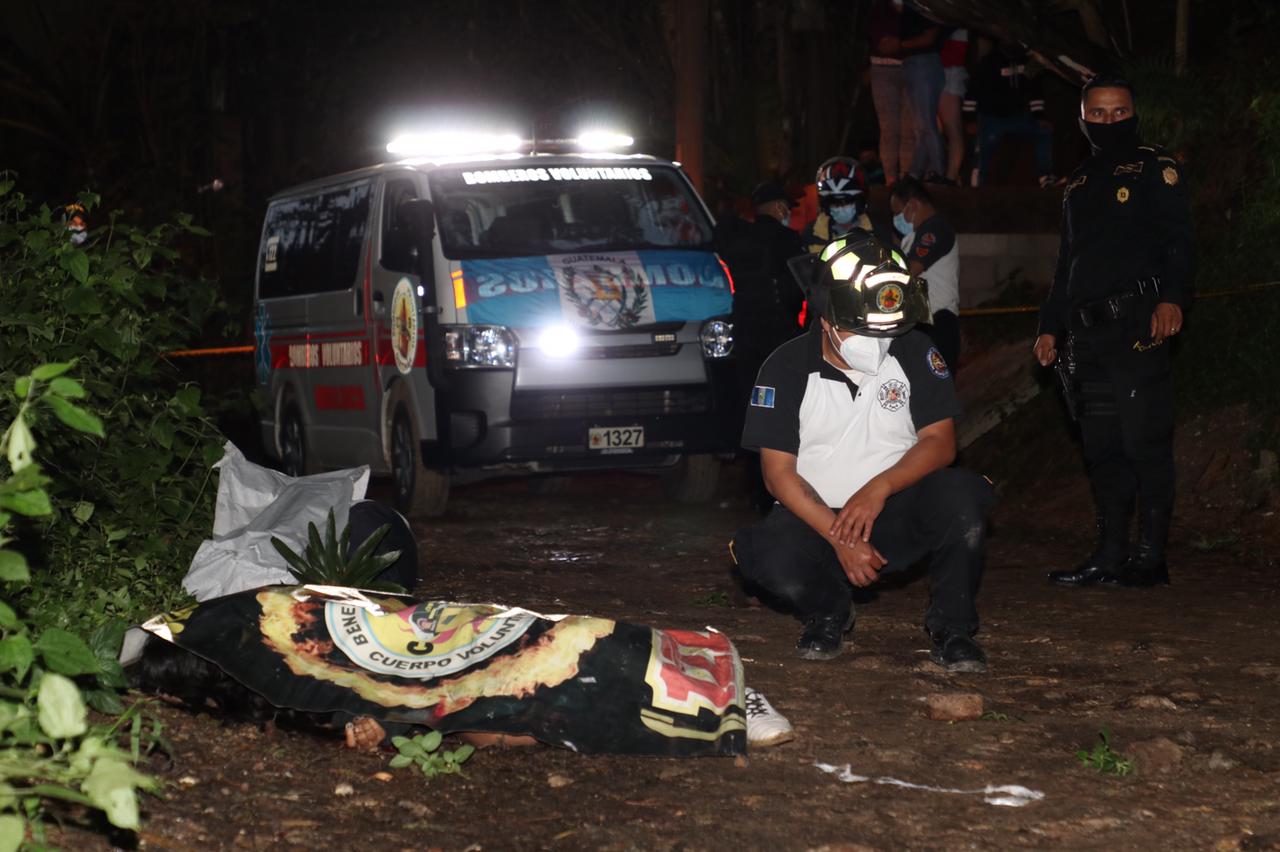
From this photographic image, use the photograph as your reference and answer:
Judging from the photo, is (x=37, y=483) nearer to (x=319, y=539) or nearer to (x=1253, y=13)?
(x=319, y=539)

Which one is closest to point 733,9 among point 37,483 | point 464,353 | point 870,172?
point 870,172

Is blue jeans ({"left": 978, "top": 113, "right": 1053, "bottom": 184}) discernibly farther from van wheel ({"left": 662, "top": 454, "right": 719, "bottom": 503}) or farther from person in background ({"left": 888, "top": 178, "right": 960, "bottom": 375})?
person in background ({"left": 888, "top": 178, "right": 960, "bottom": 375})

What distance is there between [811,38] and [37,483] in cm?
1578

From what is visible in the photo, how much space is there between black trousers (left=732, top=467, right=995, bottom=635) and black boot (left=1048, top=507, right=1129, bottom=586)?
1903 millimetres

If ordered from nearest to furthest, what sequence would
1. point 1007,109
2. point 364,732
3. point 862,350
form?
1. point 364,732
2. point 862,350
3. point 1007,109

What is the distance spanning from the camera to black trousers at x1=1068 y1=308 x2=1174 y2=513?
24.4 ft

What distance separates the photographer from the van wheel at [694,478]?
1113cm

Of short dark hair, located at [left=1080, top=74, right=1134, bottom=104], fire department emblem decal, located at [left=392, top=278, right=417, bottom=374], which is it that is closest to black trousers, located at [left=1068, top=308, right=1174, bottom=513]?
short dark hair, located at [left=1080, top=74, right=1134, bottom=104]

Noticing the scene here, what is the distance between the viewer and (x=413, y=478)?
10.7 metres

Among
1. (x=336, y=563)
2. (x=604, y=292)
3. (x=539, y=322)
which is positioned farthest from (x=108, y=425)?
(x=604, y=292)

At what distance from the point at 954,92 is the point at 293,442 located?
6.17 metres

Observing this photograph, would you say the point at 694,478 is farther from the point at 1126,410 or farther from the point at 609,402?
the point at 1126,410

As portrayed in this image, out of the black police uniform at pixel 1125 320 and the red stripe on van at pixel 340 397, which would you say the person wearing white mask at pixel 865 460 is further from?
the red stripe on van at pixel 340 397

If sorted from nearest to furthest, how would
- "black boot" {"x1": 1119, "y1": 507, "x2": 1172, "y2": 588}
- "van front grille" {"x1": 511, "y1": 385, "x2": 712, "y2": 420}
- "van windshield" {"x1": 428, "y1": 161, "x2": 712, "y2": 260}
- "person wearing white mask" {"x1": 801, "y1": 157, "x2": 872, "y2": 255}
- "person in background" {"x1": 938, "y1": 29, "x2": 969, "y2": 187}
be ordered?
"black boot" {"x1": 1119, "y1": 507, "x2": 1172, "y2": 588} → "person wearing white mask" {"x1": 801, "y1": 157, "x2": 872, "y2": 255} → "van front grille" {"x1": 511, "y1": 385, "x2": 712, "y2": 420} → "van windshield" {"x1": 428, "y1": 161, "x2": 712, "y2": 260} → "person in background" {"x1": 938, "y1": 29, "x2": 969, "y2": 187}
